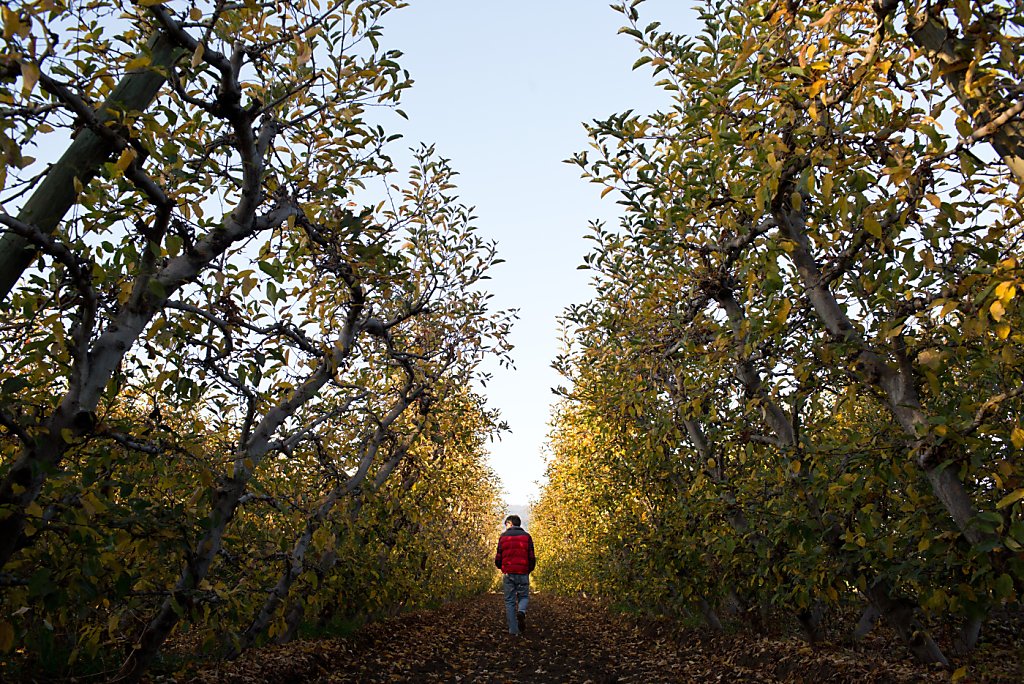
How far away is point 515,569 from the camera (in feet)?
46.0

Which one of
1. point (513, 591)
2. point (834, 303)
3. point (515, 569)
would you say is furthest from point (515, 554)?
point (834, 303)

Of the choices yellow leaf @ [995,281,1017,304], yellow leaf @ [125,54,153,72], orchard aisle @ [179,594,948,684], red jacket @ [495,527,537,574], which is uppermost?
red jacket @ [495,527,537,574]

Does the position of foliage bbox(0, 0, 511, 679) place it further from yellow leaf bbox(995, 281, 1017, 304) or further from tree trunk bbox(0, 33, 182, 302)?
yellow leaf bbox(995, 281, 1017, 304)

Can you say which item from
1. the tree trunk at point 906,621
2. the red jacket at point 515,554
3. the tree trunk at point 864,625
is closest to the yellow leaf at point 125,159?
the tree trunk at point 906,621

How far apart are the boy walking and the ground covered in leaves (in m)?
0.49

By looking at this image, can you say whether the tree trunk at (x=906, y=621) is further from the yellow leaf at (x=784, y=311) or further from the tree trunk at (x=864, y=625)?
the yellow leaf at (x=784, y=311)

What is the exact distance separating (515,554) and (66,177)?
12.2 m

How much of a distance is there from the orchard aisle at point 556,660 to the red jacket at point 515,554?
4.65 ft

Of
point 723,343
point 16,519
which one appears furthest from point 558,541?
point 16,519

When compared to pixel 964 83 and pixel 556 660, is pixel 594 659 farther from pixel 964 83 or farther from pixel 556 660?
pixel 964 83

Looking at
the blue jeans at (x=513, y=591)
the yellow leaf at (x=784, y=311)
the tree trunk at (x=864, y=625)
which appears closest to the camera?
the yellow leaf at (x=784, y=311)

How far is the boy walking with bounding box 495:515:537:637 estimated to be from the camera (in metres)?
14.0

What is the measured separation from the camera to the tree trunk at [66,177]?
3.60 m

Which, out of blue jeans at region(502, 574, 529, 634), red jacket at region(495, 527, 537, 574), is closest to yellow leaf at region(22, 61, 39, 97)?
red jacket at region(495, 527, 537, 574)
